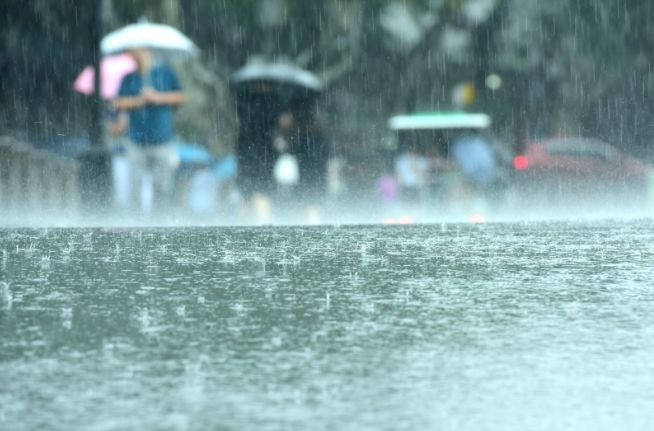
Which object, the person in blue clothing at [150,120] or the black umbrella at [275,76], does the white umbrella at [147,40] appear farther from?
the black umbrella at [275,76]

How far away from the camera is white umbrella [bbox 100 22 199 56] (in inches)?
793

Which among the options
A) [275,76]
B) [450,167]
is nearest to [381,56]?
[275,76]

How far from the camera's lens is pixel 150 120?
681 inches

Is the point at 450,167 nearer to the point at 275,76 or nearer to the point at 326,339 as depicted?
A: the point at 275,76

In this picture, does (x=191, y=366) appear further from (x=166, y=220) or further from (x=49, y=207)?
(x=49, y=207)

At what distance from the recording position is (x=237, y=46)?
105 feet

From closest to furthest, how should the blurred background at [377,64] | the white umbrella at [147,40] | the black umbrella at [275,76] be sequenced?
the white umbrella at [147,40] → the black umbrella at [275,76] → the blurred background at [377,64]

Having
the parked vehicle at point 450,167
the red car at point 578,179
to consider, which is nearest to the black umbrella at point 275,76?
the parked vehicle at point 450,167

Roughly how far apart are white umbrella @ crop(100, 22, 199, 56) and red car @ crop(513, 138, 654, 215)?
5314mm

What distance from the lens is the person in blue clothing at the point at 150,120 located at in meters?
17.3

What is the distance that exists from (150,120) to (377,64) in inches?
695

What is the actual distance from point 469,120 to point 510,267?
12.4 meters

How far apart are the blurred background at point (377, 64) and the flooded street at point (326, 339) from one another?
11.0 m

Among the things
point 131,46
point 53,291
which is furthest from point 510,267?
point 131,46
